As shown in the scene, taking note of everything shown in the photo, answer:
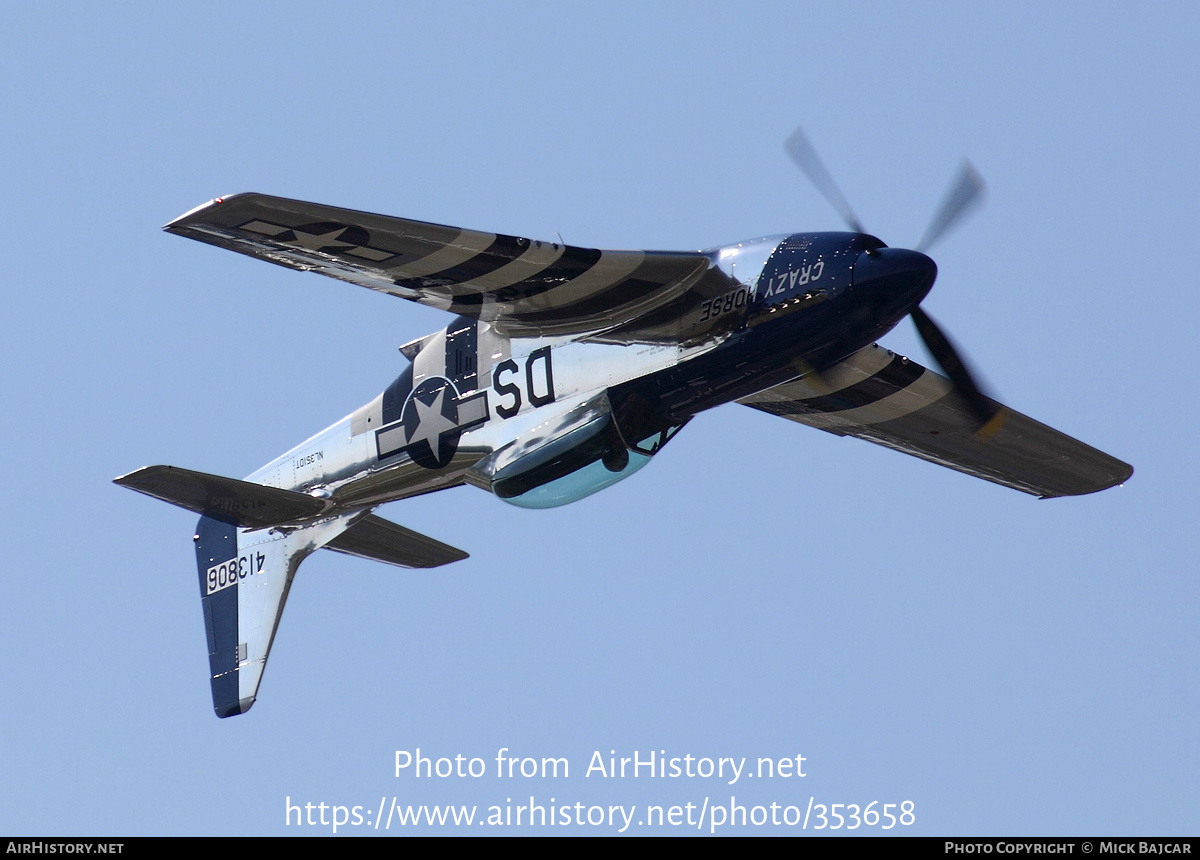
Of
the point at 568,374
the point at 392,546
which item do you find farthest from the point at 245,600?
the point at 568,374

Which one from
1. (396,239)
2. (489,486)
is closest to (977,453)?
(489,486)

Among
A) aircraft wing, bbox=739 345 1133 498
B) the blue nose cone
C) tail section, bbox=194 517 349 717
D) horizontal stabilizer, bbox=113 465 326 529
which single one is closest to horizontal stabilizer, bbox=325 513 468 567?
tail section, bbox=194 517 349 717

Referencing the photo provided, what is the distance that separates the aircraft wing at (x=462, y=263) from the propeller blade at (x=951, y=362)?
2629mm

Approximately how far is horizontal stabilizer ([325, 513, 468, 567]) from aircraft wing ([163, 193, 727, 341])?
17.8 feet

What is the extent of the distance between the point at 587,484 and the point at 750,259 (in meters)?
3.73

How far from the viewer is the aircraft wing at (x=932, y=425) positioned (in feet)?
79.9

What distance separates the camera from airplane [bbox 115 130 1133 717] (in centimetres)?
2072

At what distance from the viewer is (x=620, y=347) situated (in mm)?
22188

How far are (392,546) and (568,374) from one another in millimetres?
5938

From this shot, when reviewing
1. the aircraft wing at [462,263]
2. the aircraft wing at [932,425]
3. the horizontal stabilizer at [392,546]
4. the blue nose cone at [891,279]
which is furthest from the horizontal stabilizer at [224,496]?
the blue nose cone at [891,279]

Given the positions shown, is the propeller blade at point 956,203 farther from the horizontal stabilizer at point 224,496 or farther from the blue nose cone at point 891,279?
the horizontal stabilizer at point 224,496

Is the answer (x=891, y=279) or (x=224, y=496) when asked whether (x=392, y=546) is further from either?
(x=891, y=279)
